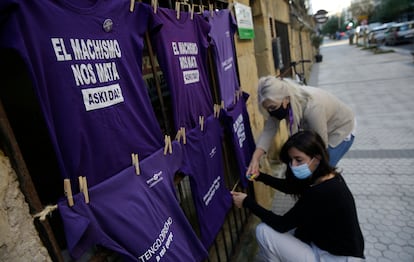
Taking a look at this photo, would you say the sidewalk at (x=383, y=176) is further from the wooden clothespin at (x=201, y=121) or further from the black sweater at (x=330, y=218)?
the wooden clothespin at (x=201, y=121)

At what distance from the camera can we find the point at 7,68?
1250 mm

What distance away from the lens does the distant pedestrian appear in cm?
224

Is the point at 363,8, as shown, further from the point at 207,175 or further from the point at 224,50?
the point at 207,175

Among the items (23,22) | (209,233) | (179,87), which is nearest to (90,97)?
(23,22)

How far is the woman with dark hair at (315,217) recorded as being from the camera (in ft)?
5.88

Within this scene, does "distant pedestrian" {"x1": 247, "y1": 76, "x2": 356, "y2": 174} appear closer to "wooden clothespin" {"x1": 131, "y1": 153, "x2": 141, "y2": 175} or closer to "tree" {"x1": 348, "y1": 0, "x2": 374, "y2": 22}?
"wooden clothespin" {"x1": 131, "y1": 153, "x2": 141, "y2": 175}

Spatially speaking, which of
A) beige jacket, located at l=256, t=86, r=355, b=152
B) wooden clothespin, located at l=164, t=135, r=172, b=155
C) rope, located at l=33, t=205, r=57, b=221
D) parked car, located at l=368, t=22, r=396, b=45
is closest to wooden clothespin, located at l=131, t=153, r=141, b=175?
wooden clothespin, located at l=164, t=135, r=172, b=155

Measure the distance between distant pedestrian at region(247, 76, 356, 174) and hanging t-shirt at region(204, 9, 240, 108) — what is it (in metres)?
0.32

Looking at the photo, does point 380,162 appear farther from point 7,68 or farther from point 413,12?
point 413,12

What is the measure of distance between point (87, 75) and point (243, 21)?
2379mm

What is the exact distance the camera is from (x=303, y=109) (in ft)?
7.67

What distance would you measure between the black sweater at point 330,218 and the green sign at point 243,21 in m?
1.84

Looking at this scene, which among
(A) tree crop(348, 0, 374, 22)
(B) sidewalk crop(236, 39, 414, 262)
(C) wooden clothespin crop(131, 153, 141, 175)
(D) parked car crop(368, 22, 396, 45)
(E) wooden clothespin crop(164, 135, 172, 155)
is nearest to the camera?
(C) wooden clothespin crop(131, 153, 141, 175)

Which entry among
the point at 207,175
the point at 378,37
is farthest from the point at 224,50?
the point at 378,37
